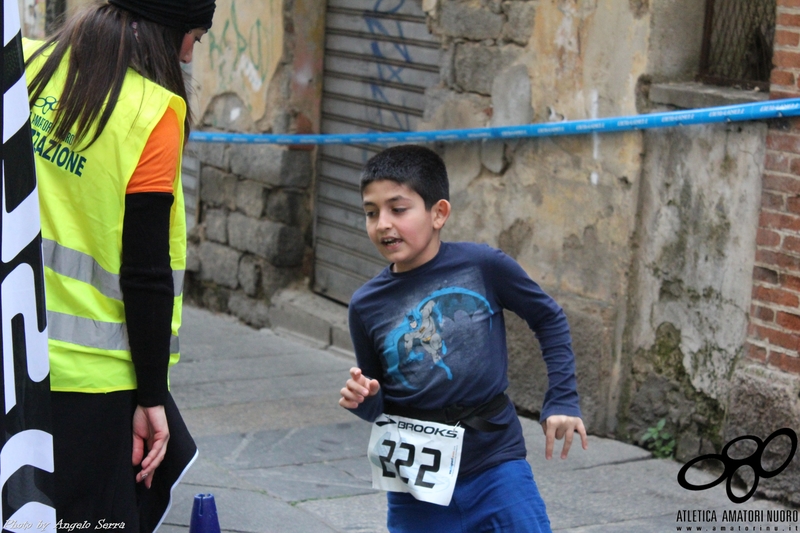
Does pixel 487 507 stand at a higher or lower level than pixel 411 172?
lower

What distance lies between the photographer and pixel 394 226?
109 inches

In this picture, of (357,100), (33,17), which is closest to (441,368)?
(357,100)

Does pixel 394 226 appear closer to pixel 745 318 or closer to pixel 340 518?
pixel 340 518

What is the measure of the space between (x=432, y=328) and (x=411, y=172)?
41 cm

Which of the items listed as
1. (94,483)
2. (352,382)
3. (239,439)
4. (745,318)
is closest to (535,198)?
(745,318)

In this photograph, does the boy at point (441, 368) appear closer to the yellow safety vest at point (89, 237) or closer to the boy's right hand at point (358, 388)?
the boy's right hand at point (358, 388)

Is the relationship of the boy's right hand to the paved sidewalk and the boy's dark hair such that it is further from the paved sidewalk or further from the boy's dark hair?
the paved sidewalk

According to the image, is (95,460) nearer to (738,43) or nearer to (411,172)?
(411,172)

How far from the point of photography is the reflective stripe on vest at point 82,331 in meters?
2.26

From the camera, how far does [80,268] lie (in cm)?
228

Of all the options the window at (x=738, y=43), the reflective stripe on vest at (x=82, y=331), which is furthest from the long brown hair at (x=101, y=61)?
the window at (x=738, y=43)

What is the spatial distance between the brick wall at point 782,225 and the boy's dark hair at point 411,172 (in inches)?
66.9

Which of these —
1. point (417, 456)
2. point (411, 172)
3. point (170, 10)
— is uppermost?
point (170, 10)

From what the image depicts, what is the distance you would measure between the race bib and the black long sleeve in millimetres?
703
